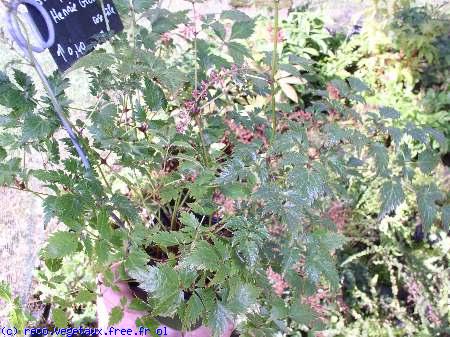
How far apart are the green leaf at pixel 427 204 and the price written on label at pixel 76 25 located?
2.78ft

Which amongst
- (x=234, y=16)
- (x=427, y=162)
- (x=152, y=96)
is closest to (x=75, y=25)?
(x=152, y=96)

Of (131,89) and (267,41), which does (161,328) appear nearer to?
(131,89)

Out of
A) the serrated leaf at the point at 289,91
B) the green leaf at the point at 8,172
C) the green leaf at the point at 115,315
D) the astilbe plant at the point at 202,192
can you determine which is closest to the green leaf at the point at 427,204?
the astilbe plant at the point at 202,192

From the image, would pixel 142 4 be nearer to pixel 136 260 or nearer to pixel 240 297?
pixel 136 260

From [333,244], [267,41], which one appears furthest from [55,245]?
[267,41]

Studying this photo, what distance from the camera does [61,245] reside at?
98 centimetres

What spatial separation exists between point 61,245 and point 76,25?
0.61 metres

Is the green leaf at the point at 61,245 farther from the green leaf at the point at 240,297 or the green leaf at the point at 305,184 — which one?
the green leaf at the point at 305,184

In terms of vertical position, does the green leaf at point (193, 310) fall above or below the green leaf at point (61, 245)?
below

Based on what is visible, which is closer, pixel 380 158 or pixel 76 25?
pixel 380 158

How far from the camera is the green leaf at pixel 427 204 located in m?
1.11

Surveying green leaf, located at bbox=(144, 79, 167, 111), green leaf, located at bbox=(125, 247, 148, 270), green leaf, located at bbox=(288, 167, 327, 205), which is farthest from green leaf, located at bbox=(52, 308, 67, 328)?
green leaf, located at bbox=(288, 167, 327, 205)

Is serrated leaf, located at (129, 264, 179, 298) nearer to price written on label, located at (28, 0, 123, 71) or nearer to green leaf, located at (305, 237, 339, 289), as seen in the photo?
green leaf, located at (305, 237, 339, 289)

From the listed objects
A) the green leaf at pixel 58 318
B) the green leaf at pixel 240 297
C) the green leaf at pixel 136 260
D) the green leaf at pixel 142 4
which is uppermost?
the green leaf at pixel 142 4
